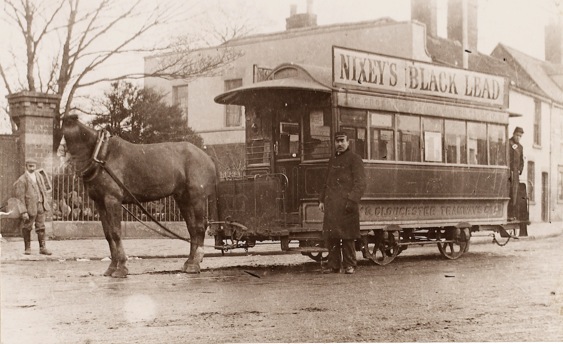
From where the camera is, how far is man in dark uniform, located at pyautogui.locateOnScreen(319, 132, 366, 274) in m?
11.5

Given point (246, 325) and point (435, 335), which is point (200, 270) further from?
point (435, 335)

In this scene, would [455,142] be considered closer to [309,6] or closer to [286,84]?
[286,84]

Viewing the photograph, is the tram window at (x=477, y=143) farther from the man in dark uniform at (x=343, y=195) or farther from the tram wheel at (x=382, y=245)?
the man in dark uniform at (x=343, y=195)

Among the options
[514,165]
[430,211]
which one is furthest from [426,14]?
[430,211]

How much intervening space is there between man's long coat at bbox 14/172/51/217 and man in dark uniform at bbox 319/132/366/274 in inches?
239

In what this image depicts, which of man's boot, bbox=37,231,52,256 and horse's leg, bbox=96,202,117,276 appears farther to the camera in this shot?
man's boot, bbox=37,231,52,256

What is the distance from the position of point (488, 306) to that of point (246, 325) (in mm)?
2777

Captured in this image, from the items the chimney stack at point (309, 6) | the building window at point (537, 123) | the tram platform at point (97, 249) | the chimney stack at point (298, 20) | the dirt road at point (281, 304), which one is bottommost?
the tram platform at point (97, 249)

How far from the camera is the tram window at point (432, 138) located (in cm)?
1370

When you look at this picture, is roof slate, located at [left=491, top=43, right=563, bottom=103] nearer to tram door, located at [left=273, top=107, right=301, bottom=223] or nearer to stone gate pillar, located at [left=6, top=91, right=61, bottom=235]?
stone gate pillar, located at [left=6, top=91, right=61, bottom=235]

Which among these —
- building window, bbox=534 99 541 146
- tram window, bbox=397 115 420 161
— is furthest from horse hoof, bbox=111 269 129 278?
building window, bbox=534 99 541 146

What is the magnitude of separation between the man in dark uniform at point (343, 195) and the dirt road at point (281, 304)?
0.63 metres

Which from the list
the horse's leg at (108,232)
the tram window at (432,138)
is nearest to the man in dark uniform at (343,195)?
the tram window at (432,138)

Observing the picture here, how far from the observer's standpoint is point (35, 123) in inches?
688
